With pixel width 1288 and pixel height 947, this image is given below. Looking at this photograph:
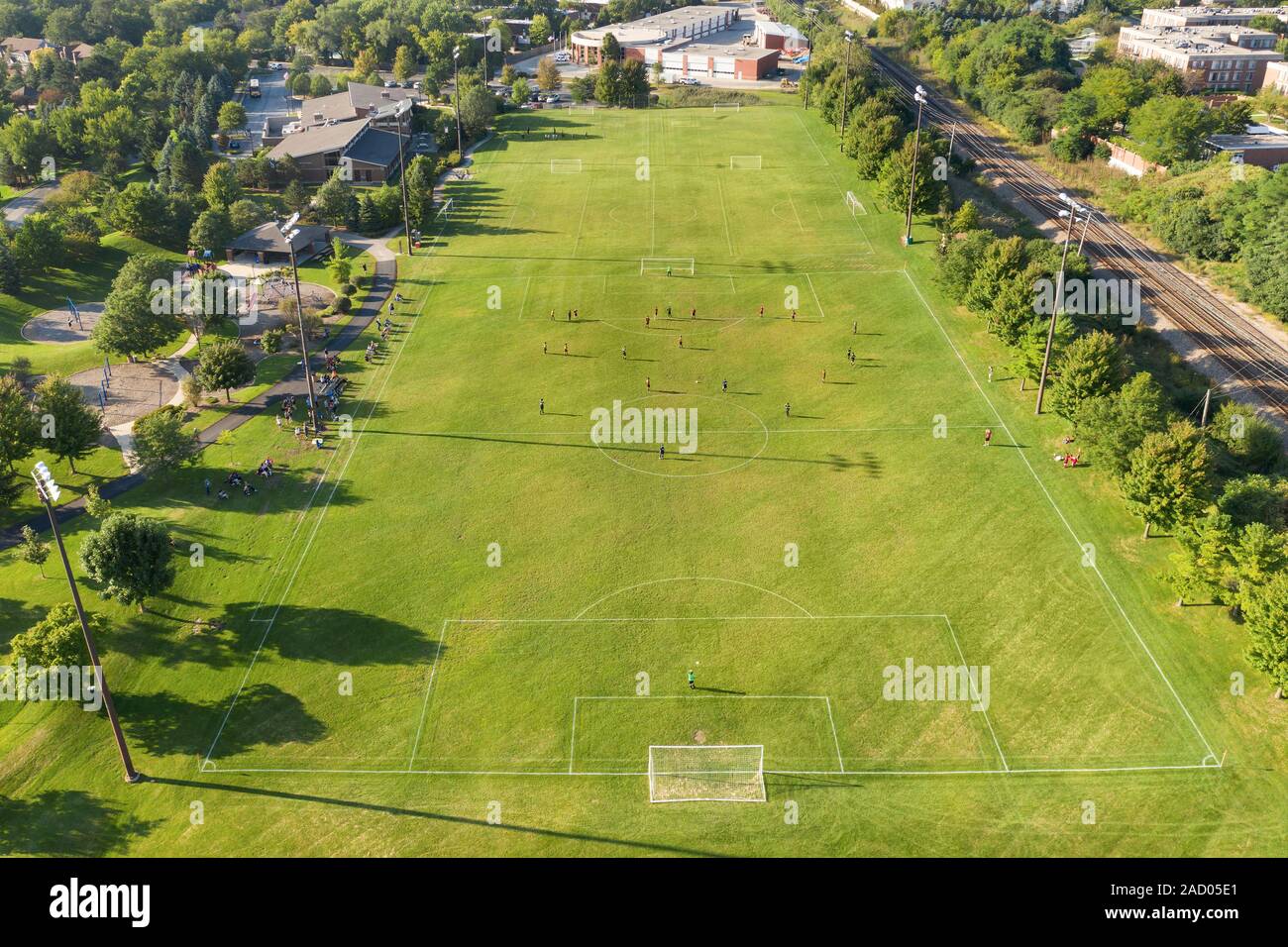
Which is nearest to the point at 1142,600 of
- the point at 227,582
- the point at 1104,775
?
the point at 1104,775

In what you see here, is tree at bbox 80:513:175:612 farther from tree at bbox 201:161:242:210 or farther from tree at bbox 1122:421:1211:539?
tree at bbox 201:161:242:210

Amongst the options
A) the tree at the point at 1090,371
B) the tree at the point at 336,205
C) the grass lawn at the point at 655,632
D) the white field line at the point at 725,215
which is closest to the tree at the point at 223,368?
the grass lawn at the point at 655,632

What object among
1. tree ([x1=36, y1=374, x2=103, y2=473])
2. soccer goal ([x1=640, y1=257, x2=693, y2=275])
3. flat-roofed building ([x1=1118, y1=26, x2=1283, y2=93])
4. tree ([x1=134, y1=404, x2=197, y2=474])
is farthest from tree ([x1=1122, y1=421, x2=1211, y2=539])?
flat-roofed building ([x1=1118, y1=26, x2=1283, y2=93])

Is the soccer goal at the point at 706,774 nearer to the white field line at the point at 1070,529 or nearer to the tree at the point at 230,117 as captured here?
the white field line at the point at 1070,529

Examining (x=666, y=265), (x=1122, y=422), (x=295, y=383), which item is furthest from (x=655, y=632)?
(x=666, y=265)

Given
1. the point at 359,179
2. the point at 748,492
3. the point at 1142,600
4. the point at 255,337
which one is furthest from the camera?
the point at 359,179

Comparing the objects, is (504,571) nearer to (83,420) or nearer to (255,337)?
(83,420)
